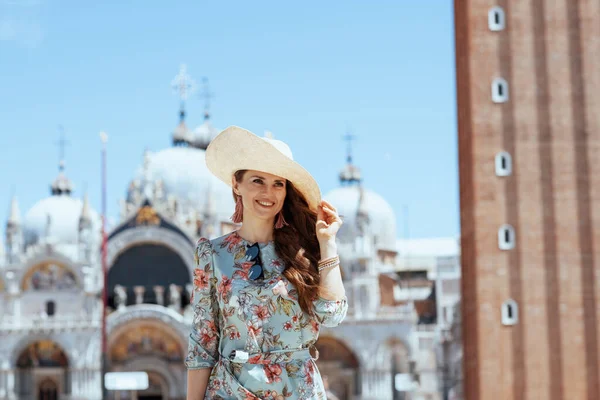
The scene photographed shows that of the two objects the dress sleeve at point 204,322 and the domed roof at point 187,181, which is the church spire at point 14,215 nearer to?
the domed roof at point 187,181

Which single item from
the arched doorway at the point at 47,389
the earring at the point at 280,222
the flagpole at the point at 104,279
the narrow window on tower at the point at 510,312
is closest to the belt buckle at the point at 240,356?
the earring at the point at 280,222

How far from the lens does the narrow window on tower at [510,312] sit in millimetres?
31797

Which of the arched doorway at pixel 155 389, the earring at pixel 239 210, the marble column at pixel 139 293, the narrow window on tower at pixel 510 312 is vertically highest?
the marble column at pixel 139 293

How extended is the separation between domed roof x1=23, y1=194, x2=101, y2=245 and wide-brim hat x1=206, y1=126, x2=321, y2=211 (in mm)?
71012

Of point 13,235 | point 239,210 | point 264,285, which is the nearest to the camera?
point 264,285

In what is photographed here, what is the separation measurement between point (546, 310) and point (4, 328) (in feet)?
120

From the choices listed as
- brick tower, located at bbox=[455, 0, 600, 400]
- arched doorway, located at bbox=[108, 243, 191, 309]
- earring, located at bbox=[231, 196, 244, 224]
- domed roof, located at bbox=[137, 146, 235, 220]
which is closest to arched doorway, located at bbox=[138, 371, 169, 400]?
arched doorway, located at bbox=[108, 243, 191, 309]

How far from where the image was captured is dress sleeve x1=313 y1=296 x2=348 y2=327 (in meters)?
5.68

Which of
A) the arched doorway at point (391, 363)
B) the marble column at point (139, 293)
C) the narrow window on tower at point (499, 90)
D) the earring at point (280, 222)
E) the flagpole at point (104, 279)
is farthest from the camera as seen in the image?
the marble column at point (139, 293)

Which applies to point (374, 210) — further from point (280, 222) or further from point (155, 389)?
point (280, 222)

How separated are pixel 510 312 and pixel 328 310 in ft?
88.6

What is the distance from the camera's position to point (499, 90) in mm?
32719

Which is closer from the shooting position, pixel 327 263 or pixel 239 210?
pixel 327 263

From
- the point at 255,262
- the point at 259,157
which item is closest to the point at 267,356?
the point at 255,262
